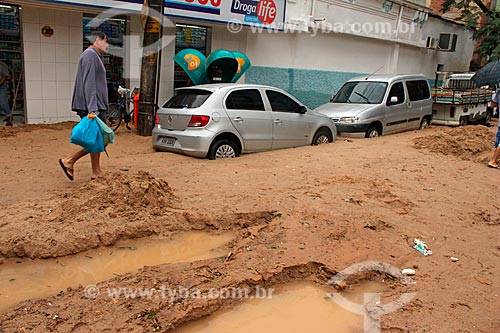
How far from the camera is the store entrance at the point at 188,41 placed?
1240cm

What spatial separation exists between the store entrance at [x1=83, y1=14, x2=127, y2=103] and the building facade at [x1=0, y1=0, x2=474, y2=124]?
25 mm

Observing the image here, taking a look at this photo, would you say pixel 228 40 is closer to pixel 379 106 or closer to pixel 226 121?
pixel 379 106

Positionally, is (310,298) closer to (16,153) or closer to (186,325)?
(186,325)

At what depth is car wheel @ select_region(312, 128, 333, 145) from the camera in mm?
10125

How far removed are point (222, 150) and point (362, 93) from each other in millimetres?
5735

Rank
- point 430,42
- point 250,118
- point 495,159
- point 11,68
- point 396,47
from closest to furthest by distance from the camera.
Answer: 1. point 250,118
2. point 495,159
3. point 11,68
4. point 396,47
5. point 430,42

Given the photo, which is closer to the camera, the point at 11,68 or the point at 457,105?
the point at 11,68

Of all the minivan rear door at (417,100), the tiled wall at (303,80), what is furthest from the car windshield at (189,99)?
the minivan rear door at (417,100)

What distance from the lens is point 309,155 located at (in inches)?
344

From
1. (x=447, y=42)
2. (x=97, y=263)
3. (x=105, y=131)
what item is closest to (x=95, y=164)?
(x=105, y=131)

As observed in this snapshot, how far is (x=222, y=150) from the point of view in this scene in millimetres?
8273

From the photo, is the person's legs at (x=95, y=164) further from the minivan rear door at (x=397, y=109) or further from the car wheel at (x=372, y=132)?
the minivan rear door at (x=397, y=109)

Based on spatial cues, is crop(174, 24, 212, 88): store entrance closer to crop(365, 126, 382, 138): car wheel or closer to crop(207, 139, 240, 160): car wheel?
crop(207, 139, 240, 160): car wheel

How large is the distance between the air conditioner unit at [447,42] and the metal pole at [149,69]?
17.3 metres
